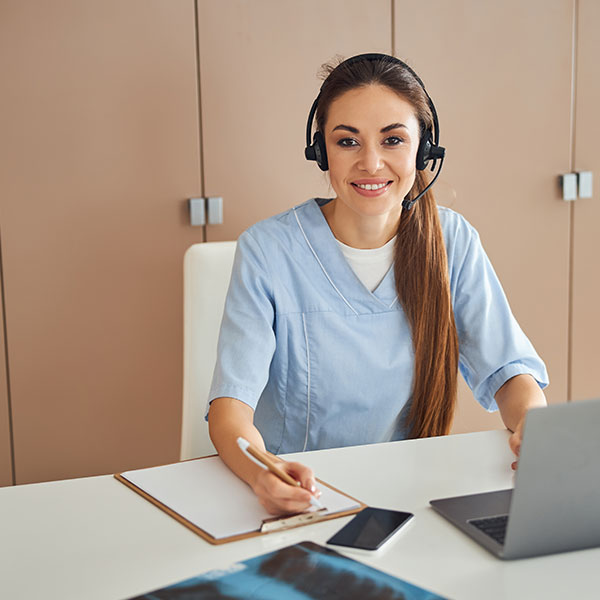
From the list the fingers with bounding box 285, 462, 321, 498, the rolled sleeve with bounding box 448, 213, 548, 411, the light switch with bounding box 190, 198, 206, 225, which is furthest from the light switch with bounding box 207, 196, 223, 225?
the fingers with bounding box 285, 462, 321, 498

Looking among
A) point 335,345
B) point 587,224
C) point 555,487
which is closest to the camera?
point 555,487

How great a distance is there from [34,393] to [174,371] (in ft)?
1.22

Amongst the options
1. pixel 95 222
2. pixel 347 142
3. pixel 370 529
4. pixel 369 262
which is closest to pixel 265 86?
pixel 95 222

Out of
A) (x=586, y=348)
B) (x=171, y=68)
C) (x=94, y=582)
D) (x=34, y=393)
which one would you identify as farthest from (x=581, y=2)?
(x=94, y=582)

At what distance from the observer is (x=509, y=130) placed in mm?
2330

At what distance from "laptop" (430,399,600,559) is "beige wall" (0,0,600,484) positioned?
1433mm

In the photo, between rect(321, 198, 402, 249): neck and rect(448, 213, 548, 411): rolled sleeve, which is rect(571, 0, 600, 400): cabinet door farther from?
rect(321, 198, 402, 249): neck

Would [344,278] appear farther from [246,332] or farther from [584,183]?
[584,183]

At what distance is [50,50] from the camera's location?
190 cm

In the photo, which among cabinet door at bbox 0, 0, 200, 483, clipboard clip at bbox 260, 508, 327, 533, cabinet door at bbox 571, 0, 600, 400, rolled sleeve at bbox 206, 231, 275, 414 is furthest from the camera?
cabinet door at bbox 571, 0, 600, 400

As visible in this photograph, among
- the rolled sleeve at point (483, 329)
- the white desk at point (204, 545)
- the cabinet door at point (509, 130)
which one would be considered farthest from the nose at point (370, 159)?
the cabinet door at point (509, 130)

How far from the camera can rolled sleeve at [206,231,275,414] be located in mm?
1233

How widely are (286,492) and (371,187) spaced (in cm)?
70

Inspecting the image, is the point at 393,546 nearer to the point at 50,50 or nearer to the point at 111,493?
the point at 111,493
